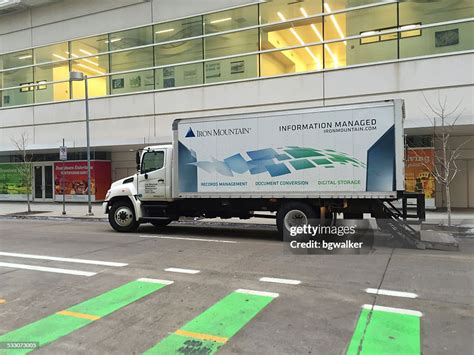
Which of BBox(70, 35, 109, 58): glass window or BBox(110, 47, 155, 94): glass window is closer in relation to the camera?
BBox(110, 47, 155, 94): glass window

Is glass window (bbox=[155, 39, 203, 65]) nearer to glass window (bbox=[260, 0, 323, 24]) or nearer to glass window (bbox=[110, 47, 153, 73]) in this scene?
glass window (bbox=[110, 47, 153, 73])

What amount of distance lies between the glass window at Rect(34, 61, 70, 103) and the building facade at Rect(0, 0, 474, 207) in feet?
0.26

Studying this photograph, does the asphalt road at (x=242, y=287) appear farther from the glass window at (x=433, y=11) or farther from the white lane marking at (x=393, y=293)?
the glass window at (x=433, y=11)

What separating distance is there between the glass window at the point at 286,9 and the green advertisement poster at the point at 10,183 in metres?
17.7

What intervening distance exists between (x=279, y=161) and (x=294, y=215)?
55.9 inches

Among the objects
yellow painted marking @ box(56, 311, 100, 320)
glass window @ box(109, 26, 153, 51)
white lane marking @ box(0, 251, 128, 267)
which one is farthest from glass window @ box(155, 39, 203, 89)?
yellow painted marking @ box(56, 311, 100, 320)

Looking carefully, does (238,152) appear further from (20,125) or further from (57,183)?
(20,125)

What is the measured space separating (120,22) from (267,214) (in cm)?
1659

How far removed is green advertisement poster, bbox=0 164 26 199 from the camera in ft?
89.0

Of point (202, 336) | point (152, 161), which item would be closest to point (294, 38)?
point (152, 161)

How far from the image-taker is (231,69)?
827 inches

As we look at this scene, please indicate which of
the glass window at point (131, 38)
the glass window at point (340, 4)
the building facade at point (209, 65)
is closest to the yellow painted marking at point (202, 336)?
the building facade at point (209, 65)

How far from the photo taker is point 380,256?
901 cm

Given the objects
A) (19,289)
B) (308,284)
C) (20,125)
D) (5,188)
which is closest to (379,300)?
(308,284)
